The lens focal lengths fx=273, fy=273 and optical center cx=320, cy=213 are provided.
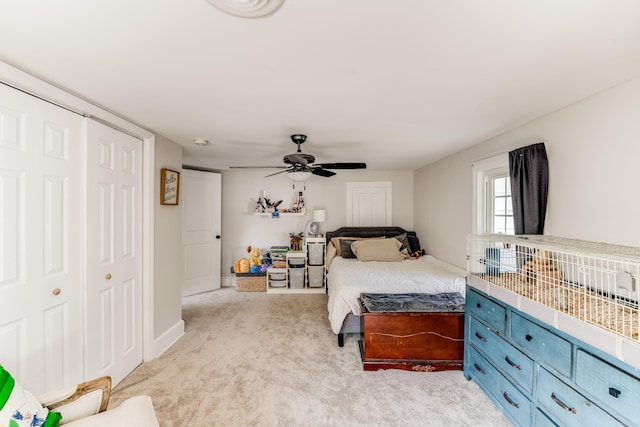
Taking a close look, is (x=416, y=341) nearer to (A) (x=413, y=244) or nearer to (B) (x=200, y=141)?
(A) (x=413, y=244)

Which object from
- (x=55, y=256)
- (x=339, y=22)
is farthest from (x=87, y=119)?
(x=339, y=22)

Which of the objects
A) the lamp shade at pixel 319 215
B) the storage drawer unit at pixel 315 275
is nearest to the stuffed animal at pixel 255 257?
the storage drawer unit at pixel 315 275

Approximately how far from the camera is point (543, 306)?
5.15ft

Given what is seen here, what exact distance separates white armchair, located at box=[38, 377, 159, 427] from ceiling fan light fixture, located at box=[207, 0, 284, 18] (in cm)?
175

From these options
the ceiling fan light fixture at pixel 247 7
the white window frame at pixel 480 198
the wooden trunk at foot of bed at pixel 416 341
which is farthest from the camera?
the white window frame at pixel 480 198

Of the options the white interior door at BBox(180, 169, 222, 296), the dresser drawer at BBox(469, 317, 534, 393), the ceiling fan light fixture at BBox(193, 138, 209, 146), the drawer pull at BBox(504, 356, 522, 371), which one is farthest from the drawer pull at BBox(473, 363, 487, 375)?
the white interior door at BBox(180, 169, 222, 296)

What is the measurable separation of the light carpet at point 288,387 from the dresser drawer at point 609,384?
0.81m

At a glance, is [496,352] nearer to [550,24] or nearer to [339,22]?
[550,24]

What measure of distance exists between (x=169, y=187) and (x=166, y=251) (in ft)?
2.27

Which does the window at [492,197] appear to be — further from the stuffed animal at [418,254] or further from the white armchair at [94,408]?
the white armchair at [94,408]

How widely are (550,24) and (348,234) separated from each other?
4040mm

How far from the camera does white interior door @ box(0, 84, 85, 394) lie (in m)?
1.51

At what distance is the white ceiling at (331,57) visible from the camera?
1051 mm

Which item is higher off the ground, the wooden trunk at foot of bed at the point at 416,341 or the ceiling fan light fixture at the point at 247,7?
the ceiling fan light fixture at the point at 247,7
